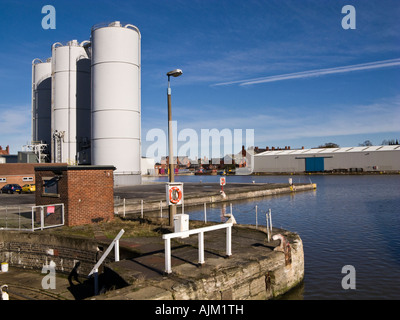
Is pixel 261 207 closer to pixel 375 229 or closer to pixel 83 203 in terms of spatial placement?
pixel 375 229

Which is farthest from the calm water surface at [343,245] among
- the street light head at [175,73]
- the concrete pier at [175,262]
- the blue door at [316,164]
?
the blue door at [316,164]

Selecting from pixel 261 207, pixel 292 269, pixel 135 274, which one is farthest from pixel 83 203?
pixel 261 207

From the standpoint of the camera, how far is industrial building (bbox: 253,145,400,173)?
10888 centimetres

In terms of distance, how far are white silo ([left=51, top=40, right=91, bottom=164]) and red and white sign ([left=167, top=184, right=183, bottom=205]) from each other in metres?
46.7

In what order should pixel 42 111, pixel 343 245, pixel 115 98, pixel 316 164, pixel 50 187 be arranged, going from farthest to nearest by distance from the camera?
pixel 316 164 → pixel 42 111 → pixel 115 98 → pixel 50 187 → pixel 343 245

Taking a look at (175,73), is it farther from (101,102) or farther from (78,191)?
(101,102)

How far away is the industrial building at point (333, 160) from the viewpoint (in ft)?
357

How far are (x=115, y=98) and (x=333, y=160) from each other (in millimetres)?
88026

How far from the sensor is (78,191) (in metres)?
16.8

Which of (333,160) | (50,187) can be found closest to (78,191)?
(50,187)
